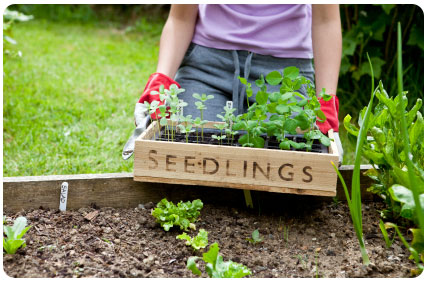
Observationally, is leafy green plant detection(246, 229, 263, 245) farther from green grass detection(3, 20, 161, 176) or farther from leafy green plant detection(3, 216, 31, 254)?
green grass detection(3, 20, 161, 176)

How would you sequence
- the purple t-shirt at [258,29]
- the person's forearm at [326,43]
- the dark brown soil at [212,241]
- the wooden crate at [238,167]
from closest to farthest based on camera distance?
the dark brown soil at [212,241]
the wooden crate at [238,167]
the person's forearm at [326,43]
the purple t-shirt at [258,29]

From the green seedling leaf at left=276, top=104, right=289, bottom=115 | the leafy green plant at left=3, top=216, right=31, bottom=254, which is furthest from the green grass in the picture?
the green seedling leaf at left=276, top=104, right=289, bottom=115

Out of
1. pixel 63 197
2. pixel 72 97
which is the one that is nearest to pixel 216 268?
pixel 63 197

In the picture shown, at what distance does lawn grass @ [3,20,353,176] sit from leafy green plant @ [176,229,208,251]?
0.88m

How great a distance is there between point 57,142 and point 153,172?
1.29 m

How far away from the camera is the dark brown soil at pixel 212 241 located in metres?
1.32

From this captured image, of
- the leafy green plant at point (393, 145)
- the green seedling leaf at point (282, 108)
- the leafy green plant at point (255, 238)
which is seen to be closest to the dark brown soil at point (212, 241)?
the leafy green plant at point (255, 238)

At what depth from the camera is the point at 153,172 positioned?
1514 millimetres

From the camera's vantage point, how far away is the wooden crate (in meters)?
1.44

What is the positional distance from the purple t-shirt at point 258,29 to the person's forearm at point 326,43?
0.12 meters

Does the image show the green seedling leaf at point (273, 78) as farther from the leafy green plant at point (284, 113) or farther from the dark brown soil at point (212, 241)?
the dark brown soil at point (212, 241)

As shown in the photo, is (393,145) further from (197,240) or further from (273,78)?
(197,240)

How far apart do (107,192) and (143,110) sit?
1.06 ft

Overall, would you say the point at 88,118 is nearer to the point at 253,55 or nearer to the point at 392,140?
the point at 253,55
